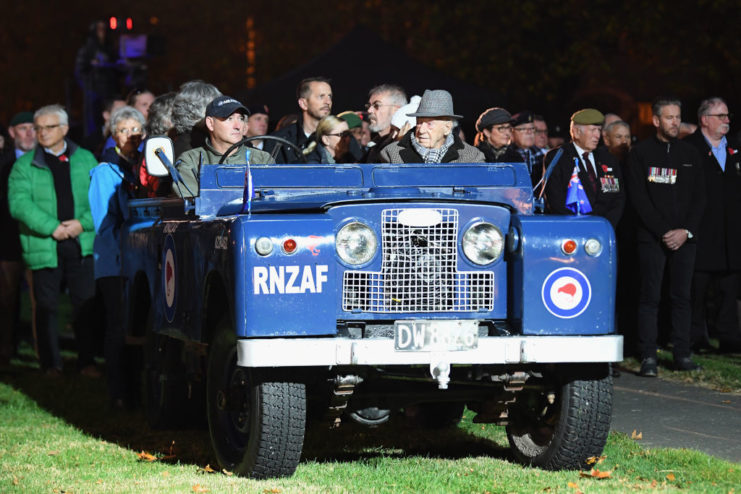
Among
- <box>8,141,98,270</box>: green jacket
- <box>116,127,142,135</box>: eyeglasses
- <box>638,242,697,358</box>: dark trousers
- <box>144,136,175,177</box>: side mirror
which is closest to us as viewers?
<box>144,136,175,177</box>: side mirror

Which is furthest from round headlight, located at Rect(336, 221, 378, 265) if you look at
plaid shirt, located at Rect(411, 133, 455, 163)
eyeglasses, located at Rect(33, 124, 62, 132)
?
eyeglasses, located at Rect(33, 124, 62, 132)

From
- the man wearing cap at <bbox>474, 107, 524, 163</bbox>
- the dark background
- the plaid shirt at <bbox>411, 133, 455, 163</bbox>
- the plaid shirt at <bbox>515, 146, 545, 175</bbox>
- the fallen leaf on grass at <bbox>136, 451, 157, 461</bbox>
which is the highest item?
the dark background

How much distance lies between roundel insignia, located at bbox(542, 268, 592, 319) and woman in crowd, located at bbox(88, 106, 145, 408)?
427 cm

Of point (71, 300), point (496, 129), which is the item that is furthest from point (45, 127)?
point (496, 129)

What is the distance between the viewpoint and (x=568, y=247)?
7012mm

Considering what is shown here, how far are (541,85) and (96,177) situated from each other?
729 inches

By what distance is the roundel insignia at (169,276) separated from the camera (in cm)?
809

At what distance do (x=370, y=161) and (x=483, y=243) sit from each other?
2.56 metres

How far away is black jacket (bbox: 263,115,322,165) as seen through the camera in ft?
32.2

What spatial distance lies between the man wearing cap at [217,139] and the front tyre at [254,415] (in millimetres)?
1589

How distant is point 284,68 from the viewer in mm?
42656

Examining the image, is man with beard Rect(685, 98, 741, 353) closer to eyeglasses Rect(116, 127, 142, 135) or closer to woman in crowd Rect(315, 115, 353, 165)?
woman in crowd Rect(315, 115, 353, 165)

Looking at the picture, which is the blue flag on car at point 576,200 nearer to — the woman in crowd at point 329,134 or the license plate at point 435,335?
the license plate at point 435,335

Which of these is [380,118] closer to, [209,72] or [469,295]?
[469,295]
